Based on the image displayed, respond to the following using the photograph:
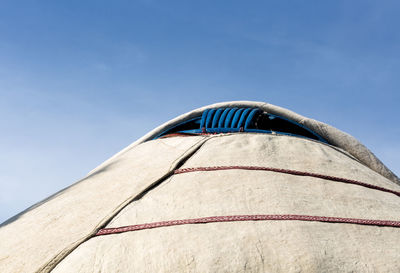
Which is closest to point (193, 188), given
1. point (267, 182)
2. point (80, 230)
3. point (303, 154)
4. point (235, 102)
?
point (267, 182)

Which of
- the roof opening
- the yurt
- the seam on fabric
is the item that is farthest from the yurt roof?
the seam on fabric

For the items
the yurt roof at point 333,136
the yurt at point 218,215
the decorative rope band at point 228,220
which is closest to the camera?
the yurt at point 218,215

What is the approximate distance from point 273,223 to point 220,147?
0.63 meters

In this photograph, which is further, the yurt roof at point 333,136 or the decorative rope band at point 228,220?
the yurt roof at point 333,136

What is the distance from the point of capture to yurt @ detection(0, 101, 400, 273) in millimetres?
1401

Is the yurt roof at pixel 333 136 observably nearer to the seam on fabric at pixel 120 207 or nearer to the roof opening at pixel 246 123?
the roof opening at pixel 246 123

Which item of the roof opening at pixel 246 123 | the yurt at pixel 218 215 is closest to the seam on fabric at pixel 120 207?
the yurt at pixel 218 215

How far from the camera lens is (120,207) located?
1698mm

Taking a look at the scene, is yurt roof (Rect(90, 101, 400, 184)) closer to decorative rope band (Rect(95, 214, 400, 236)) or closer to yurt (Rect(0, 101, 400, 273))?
yurt (Rect(0, 101, 400, 273))

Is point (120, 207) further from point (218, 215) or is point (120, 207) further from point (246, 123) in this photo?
point (246, 123)

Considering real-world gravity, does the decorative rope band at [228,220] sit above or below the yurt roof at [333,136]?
below

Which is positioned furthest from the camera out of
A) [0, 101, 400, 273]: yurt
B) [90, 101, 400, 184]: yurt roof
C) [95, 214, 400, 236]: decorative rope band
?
[90, 101, 400, 184]: yurt roof

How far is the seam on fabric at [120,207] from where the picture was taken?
1496mm

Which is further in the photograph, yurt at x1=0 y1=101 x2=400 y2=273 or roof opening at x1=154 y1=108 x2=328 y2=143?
roof opening at x1=154 y1=108 x2=328 y2=143
